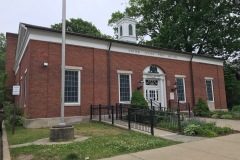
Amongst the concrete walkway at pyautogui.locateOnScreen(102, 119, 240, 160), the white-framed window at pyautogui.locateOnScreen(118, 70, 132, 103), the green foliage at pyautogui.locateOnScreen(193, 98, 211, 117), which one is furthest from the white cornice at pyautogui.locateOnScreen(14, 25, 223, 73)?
the concrete walkway at pyautogui.locateOnScreen(102, 119, 240, 160)

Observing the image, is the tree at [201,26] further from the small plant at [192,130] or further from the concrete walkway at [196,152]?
the concrete walkway at [196,152]

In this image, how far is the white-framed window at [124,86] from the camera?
1746 centimetres

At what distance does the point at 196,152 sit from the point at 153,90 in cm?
1233

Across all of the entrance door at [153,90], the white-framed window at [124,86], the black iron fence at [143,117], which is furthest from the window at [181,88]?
the black iron fence at [143,117]

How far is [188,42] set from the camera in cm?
3153

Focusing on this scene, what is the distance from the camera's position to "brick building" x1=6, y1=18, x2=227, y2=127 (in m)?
14.2

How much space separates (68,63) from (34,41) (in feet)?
8.29

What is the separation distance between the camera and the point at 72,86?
15359 mm

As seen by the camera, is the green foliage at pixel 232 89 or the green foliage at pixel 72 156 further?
the green foliage at pixel 232 89

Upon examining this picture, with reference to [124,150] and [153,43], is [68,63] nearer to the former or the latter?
[124,150]

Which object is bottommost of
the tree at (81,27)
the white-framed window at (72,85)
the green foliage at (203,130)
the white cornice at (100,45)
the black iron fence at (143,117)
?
the green foliage at (203,130)

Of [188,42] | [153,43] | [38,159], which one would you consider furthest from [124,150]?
[153,43]

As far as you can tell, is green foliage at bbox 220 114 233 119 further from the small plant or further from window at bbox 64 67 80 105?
window at bbox 64 67 80 105

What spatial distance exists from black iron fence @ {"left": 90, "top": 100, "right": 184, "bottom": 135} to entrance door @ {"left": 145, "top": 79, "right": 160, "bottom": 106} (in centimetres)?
403
